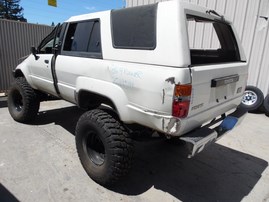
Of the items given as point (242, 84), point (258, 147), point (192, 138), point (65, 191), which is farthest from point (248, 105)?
point (65, 191)

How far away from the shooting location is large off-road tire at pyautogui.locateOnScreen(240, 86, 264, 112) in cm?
654

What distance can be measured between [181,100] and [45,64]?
9.28ft

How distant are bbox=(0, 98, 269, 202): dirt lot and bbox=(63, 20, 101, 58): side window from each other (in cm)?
143

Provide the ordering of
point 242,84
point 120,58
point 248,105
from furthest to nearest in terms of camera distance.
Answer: point 248,105 < point 242,84 < point 120,58

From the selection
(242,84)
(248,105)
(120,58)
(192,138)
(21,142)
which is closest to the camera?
(192,138)

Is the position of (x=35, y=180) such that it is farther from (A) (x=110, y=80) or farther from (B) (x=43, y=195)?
(A) (x=110, y=80)

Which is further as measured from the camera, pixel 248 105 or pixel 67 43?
pixel 248 105

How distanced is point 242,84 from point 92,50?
2.14 m

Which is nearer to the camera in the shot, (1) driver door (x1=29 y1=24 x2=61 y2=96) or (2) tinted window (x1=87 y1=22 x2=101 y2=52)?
(2) tinted window (x1=87 y1=22 x2=101 y2=52)

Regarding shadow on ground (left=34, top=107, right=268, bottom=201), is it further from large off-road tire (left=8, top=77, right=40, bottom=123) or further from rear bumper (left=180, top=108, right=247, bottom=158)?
large off-road tire (left=8, top=77, right=40, bottom=123)

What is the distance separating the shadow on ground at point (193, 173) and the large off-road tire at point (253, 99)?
2.85 m

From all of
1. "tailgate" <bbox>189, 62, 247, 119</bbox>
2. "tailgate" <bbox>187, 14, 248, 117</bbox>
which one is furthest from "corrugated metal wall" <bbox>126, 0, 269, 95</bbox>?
"tailgate" <bbox>189, 62, 247, 119</bbox>

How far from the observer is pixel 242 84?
3.38 metres

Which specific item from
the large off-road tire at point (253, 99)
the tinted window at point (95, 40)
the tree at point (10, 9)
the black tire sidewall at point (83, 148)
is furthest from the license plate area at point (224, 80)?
→ the tree at point (10, 9)
